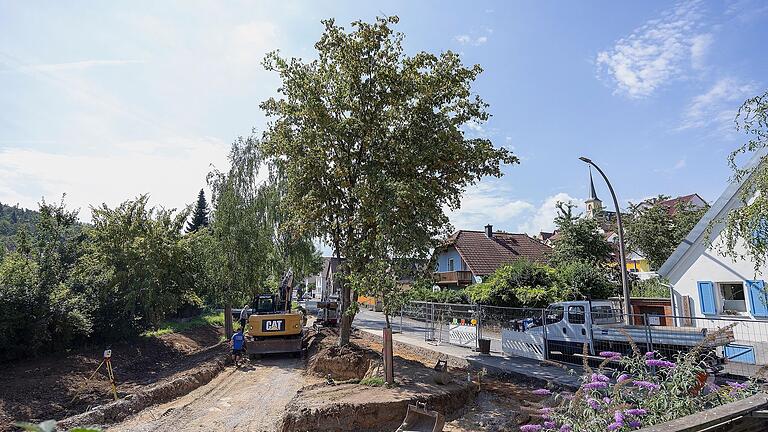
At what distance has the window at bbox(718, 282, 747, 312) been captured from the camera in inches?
669

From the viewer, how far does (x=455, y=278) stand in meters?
36.0

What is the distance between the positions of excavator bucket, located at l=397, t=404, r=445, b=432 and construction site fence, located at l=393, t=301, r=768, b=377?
367 centimetres

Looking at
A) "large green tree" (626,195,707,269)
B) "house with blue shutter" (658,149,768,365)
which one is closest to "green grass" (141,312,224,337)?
"house with blue shutter" (658,149,768,365)

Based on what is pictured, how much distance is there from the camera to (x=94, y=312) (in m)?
16.9

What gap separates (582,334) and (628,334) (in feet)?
30.2

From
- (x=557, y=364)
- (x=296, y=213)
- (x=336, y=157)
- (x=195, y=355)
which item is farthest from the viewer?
(x=195, y=355)

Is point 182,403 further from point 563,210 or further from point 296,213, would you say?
point 563,210

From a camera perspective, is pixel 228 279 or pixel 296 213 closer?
Answer: pixel 296 213

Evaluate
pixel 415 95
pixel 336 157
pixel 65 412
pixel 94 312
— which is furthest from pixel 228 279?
pixel 415 95

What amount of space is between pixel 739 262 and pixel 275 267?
22.7m

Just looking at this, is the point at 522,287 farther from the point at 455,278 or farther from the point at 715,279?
the point at 455,278

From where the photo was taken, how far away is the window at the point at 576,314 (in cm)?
1440

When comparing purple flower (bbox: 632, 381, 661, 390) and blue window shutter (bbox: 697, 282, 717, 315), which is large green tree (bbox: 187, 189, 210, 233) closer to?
blue window shutter (bbox: 697, 282, 717, 315)

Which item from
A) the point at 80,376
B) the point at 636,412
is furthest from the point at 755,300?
the point at 80,376
